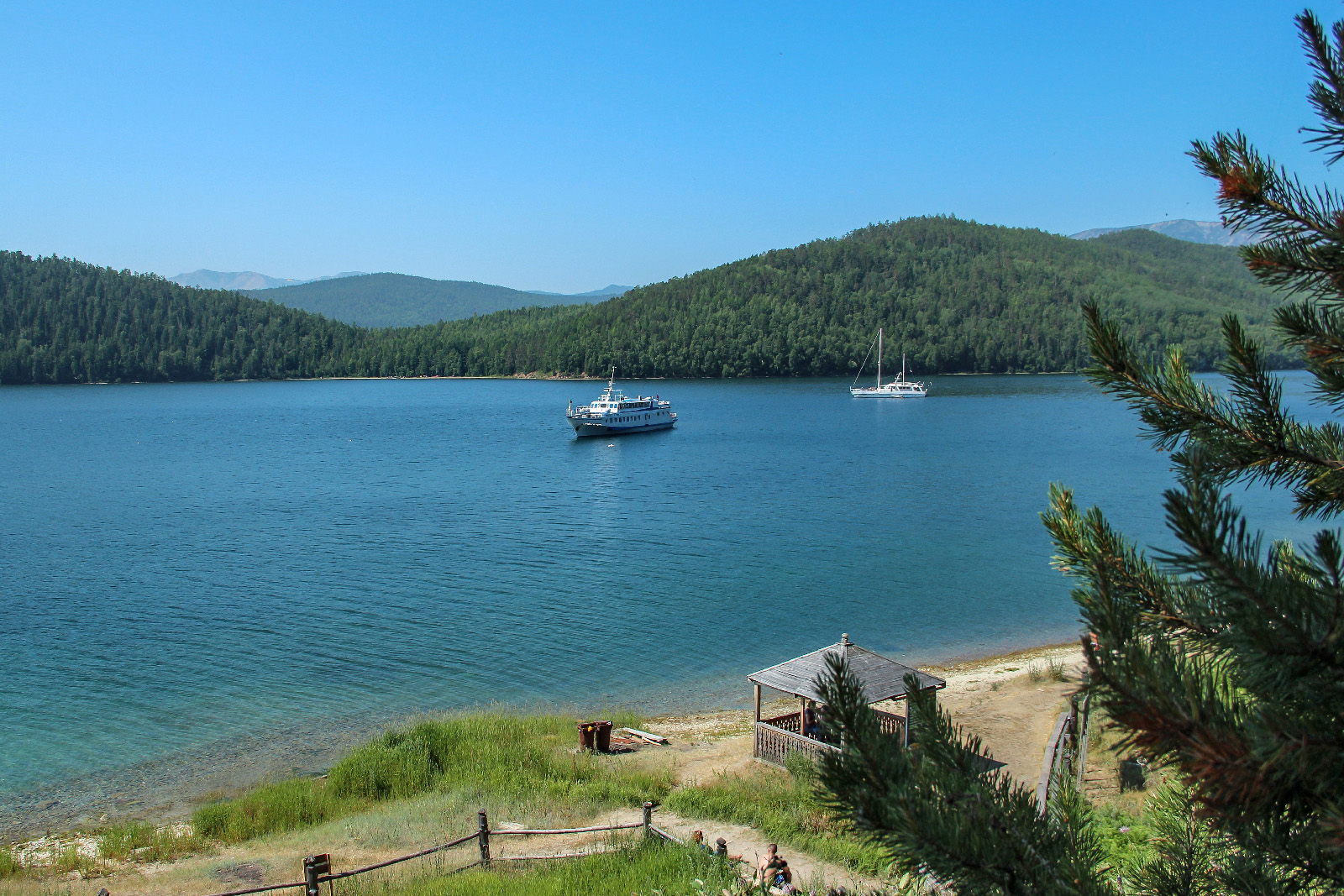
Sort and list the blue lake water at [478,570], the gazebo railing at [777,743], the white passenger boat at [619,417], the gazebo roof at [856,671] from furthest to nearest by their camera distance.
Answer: the white passenger boat at [619,417]
the blue lake water at [478,570]
the gazebo railing at [777,743]
the gazebo roof at [856,671]

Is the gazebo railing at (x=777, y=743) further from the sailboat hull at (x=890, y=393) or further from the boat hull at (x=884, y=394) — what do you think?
the sailboat hull at (x=890, y=393)

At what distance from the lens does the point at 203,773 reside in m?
17.2

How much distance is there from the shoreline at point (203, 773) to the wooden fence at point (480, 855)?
617cm

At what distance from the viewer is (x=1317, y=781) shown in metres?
1.89

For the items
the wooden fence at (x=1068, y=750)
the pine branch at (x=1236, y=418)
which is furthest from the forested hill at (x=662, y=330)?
the pine branch at (x=1236, y=418)

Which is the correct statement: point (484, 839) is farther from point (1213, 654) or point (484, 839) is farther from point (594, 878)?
point (1213, 654)

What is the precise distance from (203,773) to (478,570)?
16084 mm

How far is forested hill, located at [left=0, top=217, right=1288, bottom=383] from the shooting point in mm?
166875

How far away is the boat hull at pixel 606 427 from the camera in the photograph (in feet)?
259

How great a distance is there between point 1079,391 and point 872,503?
100212mm

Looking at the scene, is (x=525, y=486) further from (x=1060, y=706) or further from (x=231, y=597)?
(x=1060, y=706)

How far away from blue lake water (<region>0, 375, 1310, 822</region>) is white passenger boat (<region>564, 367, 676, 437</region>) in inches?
145

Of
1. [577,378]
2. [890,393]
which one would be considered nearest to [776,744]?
[890,393]

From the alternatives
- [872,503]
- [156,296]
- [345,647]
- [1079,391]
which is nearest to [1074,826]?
[345,647]
